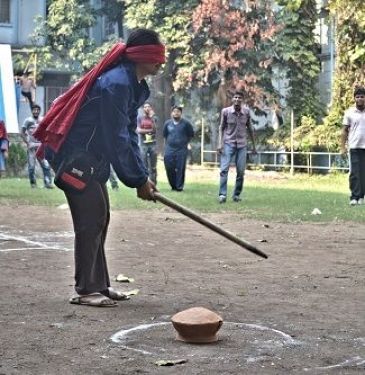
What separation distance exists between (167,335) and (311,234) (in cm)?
617

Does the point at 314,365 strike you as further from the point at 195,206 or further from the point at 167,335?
the point at 195,206

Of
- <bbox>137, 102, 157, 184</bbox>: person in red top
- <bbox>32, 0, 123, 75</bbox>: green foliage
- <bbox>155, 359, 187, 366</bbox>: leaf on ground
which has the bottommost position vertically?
<bbox>155, 359, 187, 366</bbox>: leaf on ground

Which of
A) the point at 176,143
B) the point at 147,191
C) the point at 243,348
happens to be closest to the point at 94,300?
the point at 147,191

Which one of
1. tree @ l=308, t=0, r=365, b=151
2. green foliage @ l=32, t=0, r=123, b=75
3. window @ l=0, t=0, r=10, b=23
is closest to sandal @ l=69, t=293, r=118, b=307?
tree @ l=308, t=0, r=365, b=151

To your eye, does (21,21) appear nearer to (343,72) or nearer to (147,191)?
(343,72)

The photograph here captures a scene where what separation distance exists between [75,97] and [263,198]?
11481mm

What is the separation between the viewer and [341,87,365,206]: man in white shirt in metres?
15.5

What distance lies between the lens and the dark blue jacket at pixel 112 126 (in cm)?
606

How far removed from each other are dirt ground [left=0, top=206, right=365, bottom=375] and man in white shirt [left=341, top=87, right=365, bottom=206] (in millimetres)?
4531

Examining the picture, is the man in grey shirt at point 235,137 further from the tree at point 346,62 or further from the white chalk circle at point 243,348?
the white chalk circle at point 243,348

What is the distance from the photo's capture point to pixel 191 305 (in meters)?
6.25

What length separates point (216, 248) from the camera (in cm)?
978

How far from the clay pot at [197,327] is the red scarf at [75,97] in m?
1.68

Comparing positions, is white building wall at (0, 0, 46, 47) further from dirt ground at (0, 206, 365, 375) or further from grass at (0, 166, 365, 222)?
dirt ground at (0, 206, 365, 375)
